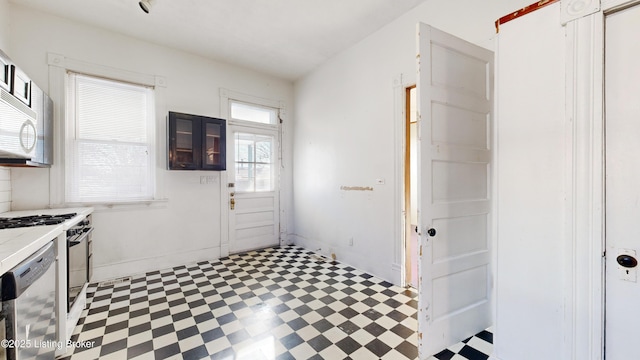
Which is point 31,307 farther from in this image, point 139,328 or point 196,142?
point 196,142

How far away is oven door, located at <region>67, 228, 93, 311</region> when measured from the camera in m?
1.99

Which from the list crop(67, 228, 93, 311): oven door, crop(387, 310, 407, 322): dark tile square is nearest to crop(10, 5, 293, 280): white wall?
crop(67, 228, 93, 311): oven door

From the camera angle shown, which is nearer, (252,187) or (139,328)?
(139,328)

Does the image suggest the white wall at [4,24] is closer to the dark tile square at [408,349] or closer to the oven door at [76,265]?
the oven door at [76,265]

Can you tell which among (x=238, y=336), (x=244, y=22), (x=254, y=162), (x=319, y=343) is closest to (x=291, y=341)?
(x=319, y=343)

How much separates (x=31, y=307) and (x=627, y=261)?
2849 millimetres

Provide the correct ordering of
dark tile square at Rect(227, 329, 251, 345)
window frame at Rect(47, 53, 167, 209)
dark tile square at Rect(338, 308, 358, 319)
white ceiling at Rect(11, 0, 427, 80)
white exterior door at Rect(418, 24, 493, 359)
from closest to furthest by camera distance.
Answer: white exterior door at Rect(418, 24, 493, 359) → dark tile square at Rect(227, 329, 251, 345) → dark tile square at Rect(338, 308, 358, 319) → white ceiling at Rect(11, 0, 427, 80) → window frame at Rect(47, 53, 167, 209)

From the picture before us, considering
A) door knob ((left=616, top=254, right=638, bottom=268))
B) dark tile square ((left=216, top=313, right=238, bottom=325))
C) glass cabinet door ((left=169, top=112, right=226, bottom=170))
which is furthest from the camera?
glass cabinet door ((left=169, top=112, right=226, bottom=170))

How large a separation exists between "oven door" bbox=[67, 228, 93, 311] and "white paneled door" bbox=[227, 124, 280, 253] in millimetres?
1894

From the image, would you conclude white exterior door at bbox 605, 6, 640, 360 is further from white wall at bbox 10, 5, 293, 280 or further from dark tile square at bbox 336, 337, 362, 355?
white wall at bbox 10, 5, 293, 280

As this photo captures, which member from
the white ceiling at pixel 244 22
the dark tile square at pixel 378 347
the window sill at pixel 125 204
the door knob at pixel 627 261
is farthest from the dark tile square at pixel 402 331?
the window sill at pixel 125 204

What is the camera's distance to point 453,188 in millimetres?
1936

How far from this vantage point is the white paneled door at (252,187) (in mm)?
4242

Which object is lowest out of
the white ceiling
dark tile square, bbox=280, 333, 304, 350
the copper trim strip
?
dark tile square, bbox=280, 333, 304, 350
